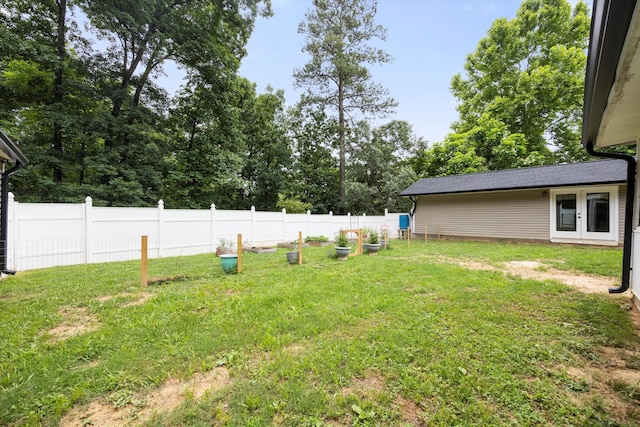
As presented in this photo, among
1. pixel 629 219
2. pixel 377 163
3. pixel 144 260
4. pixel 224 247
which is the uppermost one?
pixel 377 163

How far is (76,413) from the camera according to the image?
67.8 inches

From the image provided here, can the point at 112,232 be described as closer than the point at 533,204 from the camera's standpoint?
Yes

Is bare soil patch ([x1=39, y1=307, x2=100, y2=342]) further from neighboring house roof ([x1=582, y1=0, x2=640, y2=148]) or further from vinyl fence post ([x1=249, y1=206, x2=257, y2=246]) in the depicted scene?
vinyl fence post ([x1=249, y1=206, x2=257, y2=246])

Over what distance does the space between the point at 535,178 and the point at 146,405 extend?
43.6 feet

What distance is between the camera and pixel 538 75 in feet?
54.1

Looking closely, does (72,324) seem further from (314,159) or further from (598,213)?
(314,159)

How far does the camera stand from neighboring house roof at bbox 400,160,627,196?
8.99 meters

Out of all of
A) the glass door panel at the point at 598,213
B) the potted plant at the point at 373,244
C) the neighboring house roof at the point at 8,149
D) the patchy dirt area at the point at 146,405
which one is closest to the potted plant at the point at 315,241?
the potted plant at the point at 373,244

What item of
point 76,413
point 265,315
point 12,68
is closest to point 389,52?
point 12,68

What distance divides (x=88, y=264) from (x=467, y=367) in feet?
26.3

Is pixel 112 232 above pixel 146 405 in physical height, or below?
above

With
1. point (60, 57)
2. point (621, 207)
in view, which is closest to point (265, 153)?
point (60, 57)

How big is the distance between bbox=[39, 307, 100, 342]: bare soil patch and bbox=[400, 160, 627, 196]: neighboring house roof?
41.6 ft

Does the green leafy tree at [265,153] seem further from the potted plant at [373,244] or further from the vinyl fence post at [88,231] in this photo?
the vinyl fence post at [88,231]
